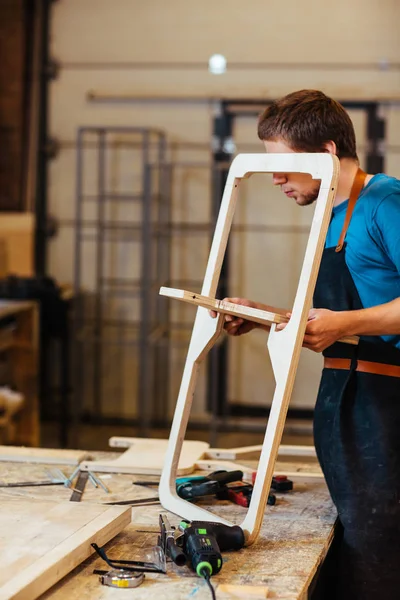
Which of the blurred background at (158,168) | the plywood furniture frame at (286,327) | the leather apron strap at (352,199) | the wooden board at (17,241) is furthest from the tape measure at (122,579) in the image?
the wooden board at (17,241)

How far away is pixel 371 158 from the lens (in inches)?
239

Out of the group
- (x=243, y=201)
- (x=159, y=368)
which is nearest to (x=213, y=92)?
(x=243, y=201)

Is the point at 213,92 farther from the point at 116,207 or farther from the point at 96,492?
the point at 96,492

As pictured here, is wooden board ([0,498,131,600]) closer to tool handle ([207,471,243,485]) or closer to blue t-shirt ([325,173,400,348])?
tool handle ([207,471,243,485])

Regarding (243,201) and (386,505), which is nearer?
(386,505)

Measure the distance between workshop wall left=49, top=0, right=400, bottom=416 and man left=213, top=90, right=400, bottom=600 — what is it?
4021 mm

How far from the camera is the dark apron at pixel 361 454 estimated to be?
196 cm

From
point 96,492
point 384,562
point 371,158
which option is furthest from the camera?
point 371,158

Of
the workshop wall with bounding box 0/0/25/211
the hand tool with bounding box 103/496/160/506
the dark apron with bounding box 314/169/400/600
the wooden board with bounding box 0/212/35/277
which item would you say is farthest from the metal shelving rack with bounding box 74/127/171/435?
the dark apron with bounding box 314/169/400/600

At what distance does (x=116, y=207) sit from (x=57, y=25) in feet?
4.65

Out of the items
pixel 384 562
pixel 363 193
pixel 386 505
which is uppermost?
pixel 363 193

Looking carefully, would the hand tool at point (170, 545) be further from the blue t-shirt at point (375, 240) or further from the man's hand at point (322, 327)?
the blue t-shirt at point (375, 240)

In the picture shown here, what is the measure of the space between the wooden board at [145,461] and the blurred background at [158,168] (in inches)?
130

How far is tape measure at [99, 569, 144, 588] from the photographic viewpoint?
1.60 m
